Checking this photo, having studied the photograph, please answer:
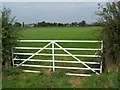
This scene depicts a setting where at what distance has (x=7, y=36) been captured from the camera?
29.5 ft

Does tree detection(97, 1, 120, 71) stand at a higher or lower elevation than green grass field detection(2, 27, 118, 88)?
higher

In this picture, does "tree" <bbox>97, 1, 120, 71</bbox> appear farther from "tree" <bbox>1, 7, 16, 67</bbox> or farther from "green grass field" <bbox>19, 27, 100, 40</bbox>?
"tree" <bbox>1, 7, 16, 67</bbox>

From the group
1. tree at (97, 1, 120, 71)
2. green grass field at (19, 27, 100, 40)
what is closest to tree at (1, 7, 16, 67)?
green grass field at (19, 27, 100, 40)

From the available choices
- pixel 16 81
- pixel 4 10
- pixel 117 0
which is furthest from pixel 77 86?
pixel 4 10

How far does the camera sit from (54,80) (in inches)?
312

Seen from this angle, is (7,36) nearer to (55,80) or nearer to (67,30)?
(55,80)

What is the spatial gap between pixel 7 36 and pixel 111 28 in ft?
11.6

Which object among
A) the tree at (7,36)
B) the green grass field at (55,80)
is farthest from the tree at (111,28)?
the tree at (7,36)

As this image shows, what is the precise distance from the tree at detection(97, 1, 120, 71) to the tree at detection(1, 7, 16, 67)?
10.2 ft

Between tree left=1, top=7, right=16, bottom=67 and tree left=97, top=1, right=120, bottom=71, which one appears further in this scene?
tree left=1, top=7, right=16, bottom=67

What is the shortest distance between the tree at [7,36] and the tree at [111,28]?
3.10m

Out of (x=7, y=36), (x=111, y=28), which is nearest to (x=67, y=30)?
(x=7, y=36)

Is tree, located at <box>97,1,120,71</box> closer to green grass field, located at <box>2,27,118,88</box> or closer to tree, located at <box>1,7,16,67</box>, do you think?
green grass field, located at <box>2,27,118,88</box>

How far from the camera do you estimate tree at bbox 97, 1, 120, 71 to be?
785 cm
